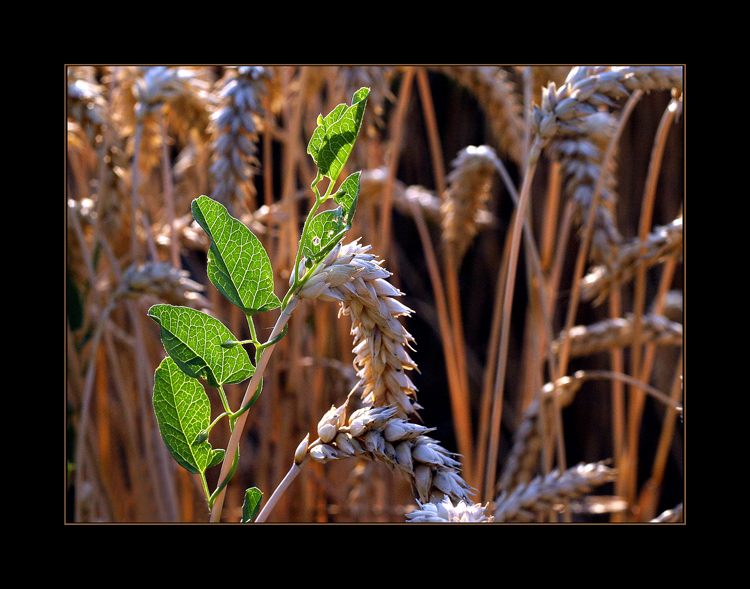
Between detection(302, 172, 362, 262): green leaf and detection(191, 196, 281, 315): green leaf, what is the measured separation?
0.03 meters

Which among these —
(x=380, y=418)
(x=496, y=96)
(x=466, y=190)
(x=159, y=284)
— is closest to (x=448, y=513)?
(x=380, y=418)

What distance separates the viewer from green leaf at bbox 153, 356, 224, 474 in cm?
48

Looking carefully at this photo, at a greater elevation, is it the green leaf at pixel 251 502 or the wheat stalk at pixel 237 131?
the wheat stalk at pixel 237 131

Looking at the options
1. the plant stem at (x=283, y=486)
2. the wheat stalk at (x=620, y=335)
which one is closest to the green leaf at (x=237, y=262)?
the plant stem at (x=283, y=486)

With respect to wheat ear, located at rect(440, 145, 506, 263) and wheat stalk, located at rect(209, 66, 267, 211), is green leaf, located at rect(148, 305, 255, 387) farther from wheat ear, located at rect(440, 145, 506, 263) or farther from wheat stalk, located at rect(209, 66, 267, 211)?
wheat ear, located at rect(440, 145, 506, 263)

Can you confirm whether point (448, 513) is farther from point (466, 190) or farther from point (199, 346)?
point (466, 190)

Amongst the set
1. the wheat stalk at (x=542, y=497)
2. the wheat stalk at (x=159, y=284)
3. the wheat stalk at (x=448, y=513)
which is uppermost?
the wheat stalk at (x=159, y=284)

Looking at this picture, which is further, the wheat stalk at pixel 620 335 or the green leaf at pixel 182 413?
the wheat stalk at pixel 620 335

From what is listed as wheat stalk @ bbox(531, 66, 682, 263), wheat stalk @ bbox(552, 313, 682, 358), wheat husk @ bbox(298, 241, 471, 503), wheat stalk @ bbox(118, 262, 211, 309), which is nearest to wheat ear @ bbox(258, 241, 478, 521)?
wheat husk @ bbox(298, 241, 471, 503)

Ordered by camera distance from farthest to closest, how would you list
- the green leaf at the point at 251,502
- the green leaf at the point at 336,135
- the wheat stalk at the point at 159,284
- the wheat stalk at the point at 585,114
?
the wheat stalk at the point at 159,284, the wheat stalk at the point at 585,114, the green leaf at the point at 251,502, the green leaf at the point at 336,135

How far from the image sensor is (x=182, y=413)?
0.48 m

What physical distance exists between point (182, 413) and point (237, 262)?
13 centimetres

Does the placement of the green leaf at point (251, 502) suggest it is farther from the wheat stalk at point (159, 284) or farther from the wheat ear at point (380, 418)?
the wheat stalk at point (159, 284)

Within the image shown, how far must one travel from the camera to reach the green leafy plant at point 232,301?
17.2 inches
